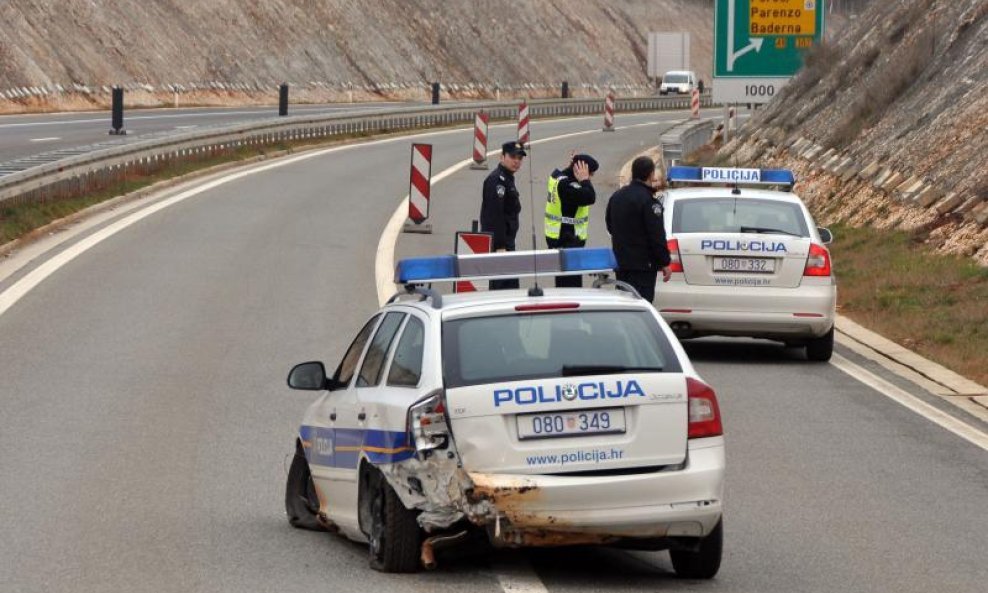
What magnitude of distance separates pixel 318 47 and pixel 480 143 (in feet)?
127

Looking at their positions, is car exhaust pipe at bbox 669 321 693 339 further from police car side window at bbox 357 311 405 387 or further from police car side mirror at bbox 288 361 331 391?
police car side mirror at bbox 288 361 331 391

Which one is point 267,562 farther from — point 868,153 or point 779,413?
point 868,153

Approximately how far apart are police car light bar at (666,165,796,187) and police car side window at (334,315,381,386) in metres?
9.39

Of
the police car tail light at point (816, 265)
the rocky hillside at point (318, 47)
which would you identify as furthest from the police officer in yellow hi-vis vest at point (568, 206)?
the rocky hillside at point (318, 47)

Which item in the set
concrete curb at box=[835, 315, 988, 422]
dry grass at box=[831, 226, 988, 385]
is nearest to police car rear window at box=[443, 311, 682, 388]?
concrete curb at box=[835, 315, 988, 422]

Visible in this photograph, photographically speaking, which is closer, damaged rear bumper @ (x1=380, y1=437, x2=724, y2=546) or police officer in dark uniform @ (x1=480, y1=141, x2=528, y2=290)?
damaged rear bumper @ (x1=380, y1=437, x2=724, y2=546)

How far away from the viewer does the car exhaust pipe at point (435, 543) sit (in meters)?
7.90

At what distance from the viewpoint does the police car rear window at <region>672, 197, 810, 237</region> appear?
56.3ft

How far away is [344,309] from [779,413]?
6.56 meters

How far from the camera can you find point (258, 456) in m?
11.7

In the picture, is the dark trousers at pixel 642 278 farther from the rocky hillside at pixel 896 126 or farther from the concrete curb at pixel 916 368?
the rocky hillside at pixel 896 126

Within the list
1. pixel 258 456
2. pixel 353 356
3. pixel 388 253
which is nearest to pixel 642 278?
pixel 258 456

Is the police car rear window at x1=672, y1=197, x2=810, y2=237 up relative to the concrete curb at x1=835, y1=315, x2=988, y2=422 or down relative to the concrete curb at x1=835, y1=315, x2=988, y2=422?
up

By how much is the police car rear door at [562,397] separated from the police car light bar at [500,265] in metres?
0.61
